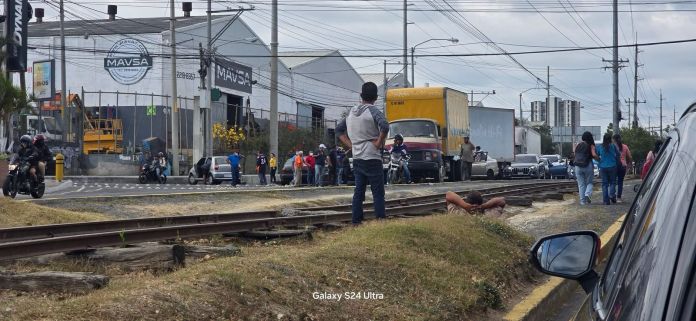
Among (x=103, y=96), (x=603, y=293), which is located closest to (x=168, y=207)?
(x=603, y=293)

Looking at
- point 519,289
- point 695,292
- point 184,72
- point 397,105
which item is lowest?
point 519,289

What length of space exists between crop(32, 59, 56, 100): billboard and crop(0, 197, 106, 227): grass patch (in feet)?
111

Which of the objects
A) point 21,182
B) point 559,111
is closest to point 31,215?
point 21,182

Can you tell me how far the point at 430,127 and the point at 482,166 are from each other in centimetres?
1172

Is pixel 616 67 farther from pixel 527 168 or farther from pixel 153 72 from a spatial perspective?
pixel 153 72

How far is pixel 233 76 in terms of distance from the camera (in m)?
63.8

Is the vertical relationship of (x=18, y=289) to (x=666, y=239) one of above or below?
below

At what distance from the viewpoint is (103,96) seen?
191ft

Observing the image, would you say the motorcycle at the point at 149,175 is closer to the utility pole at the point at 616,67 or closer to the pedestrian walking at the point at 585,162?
the utility pole at the point at 616,67

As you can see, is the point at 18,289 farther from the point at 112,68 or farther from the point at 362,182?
the point at 112,68

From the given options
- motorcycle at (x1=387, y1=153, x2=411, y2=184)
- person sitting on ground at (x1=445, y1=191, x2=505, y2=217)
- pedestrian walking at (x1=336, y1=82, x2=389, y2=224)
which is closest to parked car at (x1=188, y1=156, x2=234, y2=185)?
motorcycle at (x1=387, y1=153, x2=411, y2=184)

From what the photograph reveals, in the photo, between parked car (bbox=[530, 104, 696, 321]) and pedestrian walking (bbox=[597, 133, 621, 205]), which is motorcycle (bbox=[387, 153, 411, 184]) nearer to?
pedestrian walking (bbox=[597, 133, 621, 205])

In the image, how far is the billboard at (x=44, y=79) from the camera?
45.2 metres

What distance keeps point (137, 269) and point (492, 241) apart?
3.85 metres
